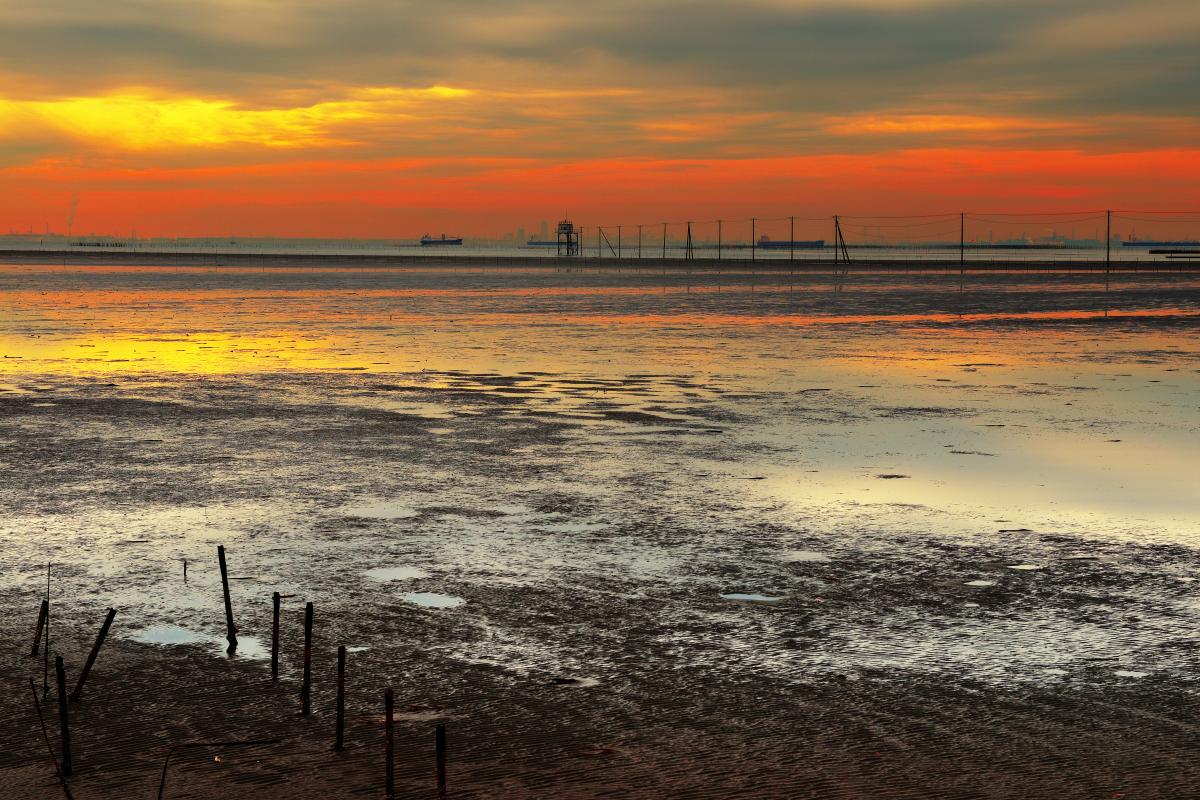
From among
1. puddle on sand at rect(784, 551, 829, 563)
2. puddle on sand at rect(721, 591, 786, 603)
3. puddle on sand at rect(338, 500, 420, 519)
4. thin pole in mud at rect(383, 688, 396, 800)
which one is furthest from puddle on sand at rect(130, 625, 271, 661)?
puddle on sand at rect(784, 551, 829, 563)

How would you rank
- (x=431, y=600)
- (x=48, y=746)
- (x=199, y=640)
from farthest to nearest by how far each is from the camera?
(x=431, y=600) < (x=199, y=640) < (x=48, y=746)

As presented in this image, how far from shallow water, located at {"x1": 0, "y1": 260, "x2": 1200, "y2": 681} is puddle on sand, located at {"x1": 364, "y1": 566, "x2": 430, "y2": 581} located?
0.05 metres

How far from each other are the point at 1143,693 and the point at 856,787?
189 cm

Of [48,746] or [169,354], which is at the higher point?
[169,354]

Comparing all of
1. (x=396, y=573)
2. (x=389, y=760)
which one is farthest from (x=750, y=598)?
(x=389, y=760)

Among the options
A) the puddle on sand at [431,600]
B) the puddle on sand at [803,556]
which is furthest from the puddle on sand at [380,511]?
the puddle on sand at [803,556]

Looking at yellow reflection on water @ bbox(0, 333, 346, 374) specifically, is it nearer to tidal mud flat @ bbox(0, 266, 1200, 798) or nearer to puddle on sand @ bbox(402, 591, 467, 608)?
tidal mud flat @ bbox(0, 266, 1200, 798)

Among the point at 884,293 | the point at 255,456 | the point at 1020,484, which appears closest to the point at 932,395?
the point at 1020,484

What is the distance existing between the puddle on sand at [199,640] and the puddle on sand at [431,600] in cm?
107

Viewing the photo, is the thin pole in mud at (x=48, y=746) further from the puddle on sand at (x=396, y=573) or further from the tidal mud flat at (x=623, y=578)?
the puddle on sand at (x=396, y=573)

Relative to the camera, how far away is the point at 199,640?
7.29 meters

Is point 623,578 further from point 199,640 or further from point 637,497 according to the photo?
point 637,497

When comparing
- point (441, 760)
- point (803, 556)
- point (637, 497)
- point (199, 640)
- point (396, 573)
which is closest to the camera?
point (441, 760)

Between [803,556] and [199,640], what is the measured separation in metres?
4.01
